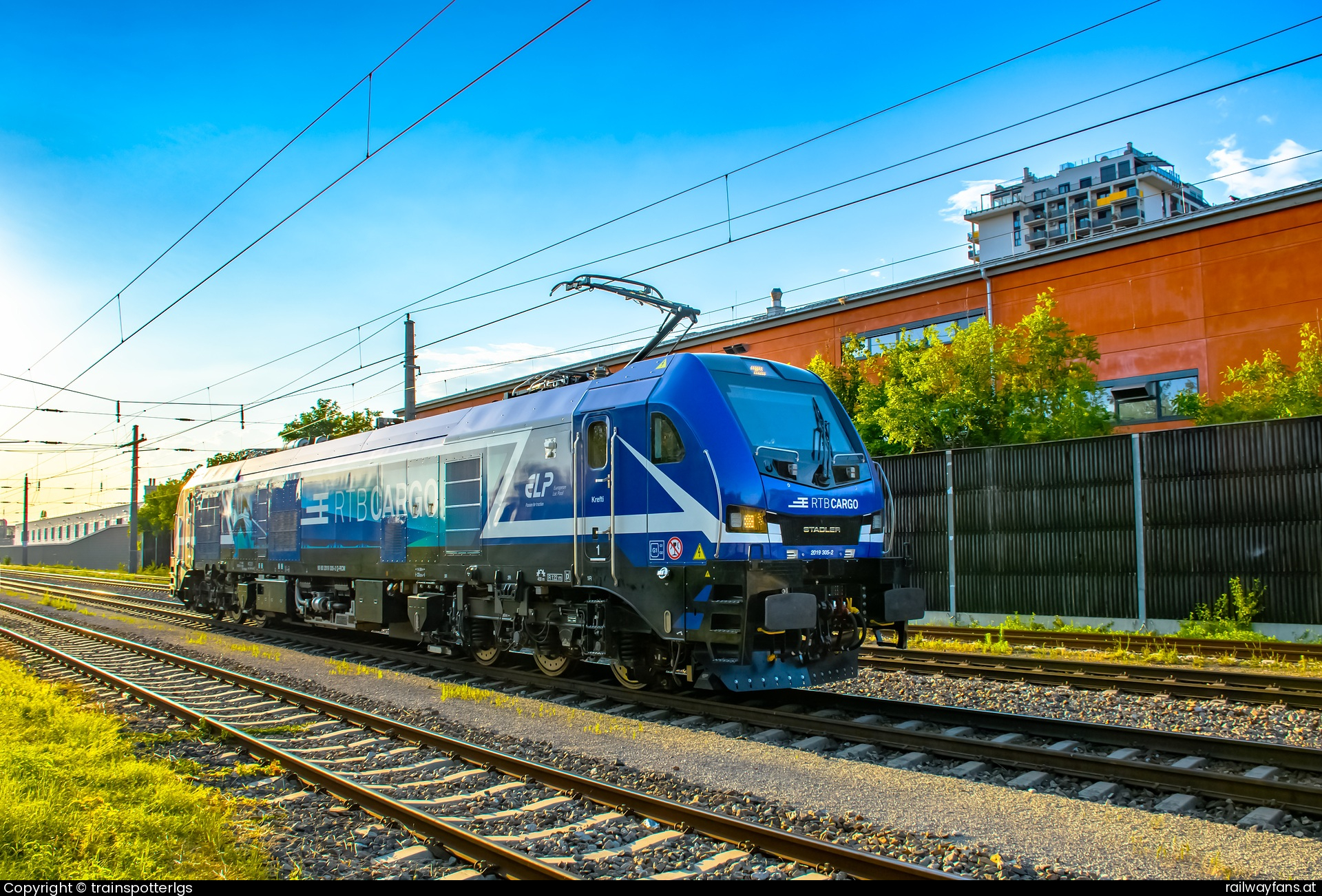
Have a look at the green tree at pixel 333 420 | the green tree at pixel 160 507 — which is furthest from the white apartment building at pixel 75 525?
the green tree at pixel 333 420

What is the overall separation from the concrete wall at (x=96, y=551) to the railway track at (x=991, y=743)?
274ft

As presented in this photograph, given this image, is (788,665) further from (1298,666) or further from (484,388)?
(484,388)

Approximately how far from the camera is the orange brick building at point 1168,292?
23.8m

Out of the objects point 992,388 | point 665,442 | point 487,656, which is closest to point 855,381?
point 992,388

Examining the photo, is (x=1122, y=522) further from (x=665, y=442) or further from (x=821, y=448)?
(x=665, y=442)

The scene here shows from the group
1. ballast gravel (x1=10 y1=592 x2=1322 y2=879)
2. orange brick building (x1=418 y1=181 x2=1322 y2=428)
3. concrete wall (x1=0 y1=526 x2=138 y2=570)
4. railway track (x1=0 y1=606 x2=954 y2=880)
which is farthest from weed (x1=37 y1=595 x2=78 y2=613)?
concrete wall (x1=0 y1=526 x2=138 y2=570)

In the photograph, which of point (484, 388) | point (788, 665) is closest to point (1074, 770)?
point (788, 665)

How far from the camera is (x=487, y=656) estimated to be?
12.6m

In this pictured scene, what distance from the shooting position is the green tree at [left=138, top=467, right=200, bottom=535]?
189 feet

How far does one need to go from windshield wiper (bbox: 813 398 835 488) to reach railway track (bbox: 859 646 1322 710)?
3600 millimetres

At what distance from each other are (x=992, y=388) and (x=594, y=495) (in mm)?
16520

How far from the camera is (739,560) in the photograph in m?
8.35

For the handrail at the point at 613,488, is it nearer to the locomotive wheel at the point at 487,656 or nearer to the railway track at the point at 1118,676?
the locomotive wheel at the point at 487,656

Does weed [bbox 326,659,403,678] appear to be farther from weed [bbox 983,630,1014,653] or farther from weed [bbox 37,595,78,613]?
weed [bbox 37,595,78,613]
